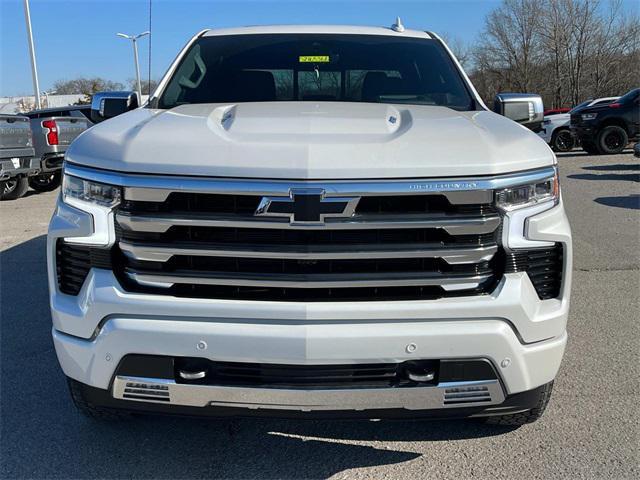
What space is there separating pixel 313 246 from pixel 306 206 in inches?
6.0

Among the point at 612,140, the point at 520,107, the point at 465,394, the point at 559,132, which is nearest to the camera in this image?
the point at 465,394

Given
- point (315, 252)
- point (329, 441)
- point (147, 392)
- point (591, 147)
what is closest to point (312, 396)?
point (315, 252)

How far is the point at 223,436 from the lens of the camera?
296 centimetres

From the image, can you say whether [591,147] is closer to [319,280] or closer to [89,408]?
[319,280]

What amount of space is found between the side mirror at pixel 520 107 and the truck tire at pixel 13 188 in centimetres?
1066

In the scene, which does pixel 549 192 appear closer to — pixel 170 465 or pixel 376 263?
pixel 376 263

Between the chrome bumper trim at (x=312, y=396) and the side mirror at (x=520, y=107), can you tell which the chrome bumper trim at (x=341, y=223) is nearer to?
the chrome bumper trim at (x=312, y=396)

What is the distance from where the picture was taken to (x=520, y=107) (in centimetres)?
366

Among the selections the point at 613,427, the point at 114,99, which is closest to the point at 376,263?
the point at 613,427

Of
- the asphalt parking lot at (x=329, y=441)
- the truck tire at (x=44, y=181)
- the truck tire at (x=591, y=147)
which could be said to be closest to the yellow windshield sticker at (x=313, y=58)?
the asphalt parking lot at (x=329, y=441)

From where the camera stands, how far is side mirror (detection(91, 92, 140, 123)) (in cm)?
381

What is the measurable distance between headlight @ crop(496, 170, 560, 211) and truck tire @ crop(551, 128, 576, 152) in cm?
1876

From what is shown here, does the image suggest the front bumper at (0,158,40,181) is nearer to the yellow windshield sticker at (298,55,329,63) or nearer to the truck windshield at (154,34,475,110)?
the truck windshield at (154,34,475,110)

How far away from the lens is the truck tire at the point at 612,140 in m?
17.0
